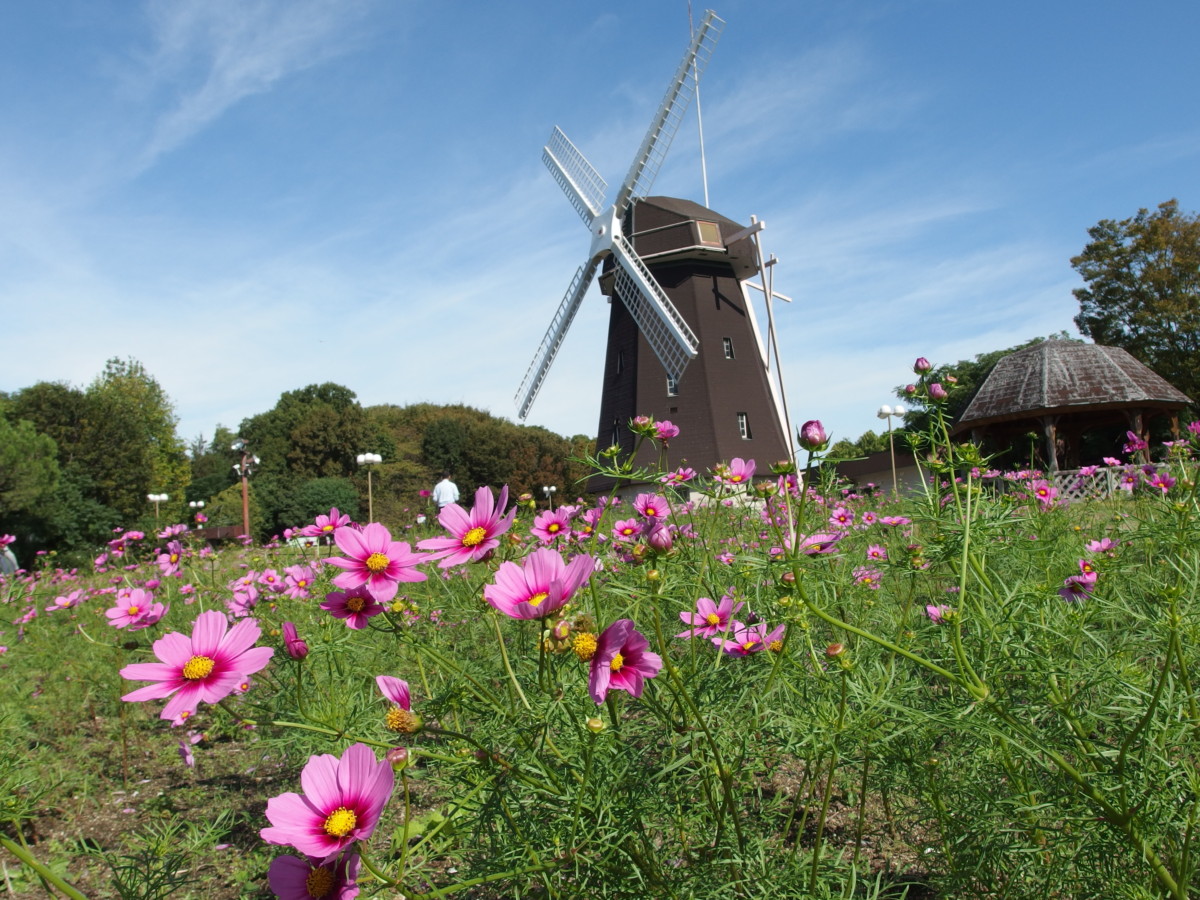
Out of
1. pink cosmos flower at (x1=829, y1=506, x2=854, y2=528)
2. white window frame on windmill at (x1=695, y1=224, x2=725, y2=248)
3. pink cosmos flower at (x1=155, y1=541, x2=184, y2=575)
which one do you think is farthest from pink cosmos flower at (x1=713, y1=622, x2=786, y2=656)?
white window frame on windmill at (x1=695, y1=224, x2=725, y2=248)

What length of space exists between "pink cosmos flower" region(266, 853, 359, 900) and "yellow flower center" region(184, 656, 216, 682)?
248 mm

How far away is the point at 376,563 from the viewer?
3.34 feet

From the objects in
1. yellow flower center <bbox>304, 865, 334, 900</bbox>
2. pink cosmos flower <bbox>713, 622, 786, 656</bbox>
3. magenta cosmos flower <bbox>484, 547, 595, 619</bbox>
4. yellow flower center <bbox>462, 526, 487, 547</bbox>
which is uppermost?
yellow flower center <bbox>462, 526, 487, 547</bbox>

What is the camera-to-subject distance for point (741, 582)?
5.74ft

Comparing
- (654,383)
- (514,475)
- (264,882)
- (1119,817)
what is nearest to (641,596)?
(1119,817)

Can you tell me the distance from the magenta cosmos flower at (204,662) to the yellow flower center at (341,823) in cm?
20

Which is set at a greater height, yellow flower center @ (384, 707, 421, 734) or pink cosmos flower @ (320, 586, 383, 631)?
pink cosmos flower @ (320, 586, 383, 631)

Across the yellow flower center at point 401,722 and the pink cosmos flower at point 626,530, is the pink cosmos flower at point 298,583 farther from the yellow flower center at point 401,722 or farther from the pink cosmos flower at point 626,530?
the yellow flower center at point 401,722

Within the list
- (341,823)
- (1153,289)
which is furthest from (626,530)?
(1153,289)

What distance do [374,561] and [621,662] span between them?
0.37m

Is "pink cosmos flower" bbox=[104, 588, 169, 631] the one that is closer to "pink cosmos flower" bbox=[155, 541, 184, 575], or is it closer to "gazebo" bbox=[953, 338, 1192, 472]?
"pink cosmos flower" bbox=[155, 541, 184, 575]

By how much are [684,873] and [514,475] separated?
1130 inches

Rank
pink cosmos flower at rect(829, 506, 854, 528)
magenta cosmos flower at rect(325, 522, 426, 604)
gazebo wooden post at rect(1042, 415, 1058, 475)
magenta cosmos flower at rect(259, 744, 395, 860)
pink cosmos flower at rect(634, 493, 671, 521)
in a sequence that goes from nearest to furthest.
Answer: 1. magenta cosmos flower at rect(259, 744, 395, 860)
2. magenta cosmos flower at rect(325, 522, 426, 604)
3. pink cosmos flower at rect(634, 493, 671, 521)
4. pink cosmos flower at rect(829, 506, 854, 528)
5. gazebo wooden post at rect(1042, 415, 1058, 475)

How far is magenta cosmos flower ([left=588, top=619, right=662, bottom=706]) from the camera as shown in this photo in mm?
801
